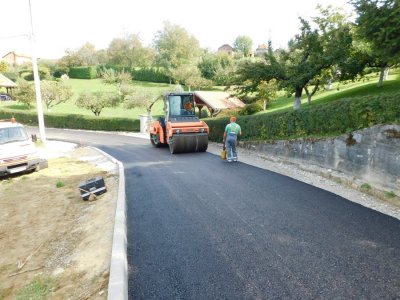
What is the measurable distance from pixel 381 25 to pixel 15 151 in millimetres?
14383

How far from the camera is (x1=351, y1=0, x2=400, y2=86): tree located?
28.0ft

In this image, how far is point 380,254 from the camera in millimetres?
4691

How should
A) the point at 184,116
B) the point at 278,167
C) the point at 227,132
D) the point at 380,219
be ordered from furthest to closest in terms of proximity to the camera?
the point at 184,116, the point at 227,132, the point at 278,167, the point at 380,219

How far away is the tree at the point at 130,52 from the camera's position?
84562 mm

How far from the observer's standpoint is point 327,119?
10031 millimetres

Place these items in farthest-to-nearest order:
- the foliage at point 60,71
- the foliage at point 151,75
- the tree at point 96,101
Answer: the foliage at point 60,71
the foliage at point 151,75
the tree at point 96,101

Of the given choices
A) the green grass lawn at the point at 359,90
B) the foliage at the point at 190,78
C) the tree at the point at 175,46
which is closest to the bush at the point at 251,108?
the green grass lawn at the point at 359,90

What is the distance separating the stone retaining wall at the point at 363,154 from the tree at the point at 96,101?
3090cm

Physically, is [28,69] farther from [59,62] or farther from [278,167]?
[278,167]

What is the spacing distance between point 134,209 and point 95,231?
1252 millimetres

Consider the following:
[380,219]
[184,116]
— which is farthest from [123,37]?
[380,219]

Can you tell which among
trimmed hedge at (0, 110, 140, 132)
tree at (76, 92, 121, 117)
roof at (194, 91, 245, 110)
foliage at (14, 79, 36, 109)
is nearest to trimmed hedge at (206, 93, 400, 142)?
roof at (194, 91, 245, 110)

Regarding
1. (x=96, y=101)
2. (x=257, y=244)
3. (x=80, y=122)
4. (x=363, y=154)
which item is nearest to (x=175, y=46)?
(x=96, y=101)

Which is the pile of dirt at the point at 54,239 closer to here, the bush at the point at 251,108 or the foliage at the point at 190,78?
the bush at the point at 251,108
